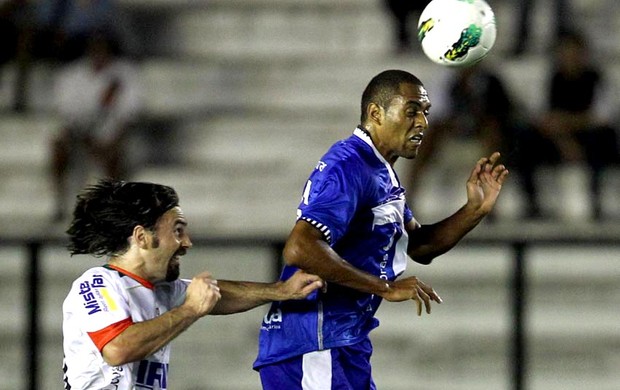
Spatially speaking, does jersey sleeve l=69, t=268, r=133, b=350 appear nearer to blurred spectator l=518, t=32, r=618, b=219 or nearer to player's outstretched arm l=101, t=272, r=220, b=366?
player's outstretched arm l=101, t=272, r=220, b=366

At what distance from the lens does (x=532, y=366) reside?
786cm

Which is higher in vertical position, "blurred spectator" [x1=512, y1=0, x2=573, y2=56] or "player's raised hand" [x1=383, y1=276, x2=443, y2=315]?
"blurred spectator" [x1=512, y1=0, x2=573, y2=56]

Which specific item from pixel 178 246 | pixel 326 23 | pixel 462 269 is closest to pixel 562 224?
pixel 462 269

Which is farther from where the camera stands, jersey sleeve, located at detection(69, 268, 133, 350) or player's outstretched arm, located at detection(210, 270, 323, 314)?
player's outstretched arm, located at detection(210, 270, 323, 314)

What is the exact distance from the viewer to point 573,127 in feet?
30.6

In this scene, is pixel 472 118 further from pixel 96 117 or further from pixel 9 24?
pixel 9 24

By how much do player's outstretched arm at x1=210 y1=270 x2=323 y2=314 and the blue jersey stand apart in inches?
5.4

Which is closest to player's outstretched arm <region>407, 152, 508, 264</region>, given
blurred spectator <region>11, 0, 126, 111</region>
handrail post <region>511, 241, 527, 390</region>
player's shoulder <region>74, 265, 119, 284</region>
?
player's shoulder <region>74, 265, 119, 284</region>

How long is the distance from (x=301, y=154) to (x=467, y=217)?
508 centimetres

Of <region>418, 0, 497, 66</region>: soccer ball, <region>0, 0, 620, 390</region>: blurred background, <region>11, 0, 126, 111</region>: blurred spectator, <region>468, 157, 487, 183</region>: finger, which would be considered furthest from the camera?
<region>11, 0, 126, 111</region>: blurred spectator

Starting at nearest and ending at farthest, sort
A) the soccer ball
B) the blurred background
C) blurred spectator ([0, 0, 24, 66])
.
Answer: the soccer ball → the blurred background → blurred spectator ([0, 0, 24, 66])

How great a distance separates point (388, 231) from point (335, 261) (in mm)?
389

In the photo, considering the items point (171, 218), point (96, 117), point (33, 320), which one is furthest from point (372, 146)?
point (96, 117)

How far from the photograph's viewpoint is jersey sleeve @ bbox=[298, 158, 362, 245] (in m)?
4.57
